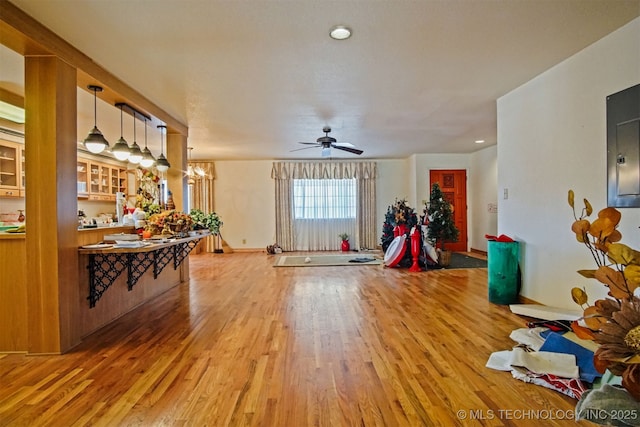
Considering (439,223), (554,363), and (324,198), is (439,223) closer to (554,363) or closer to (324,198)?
(324,198)

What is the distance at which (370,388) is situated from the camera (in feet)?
6.62

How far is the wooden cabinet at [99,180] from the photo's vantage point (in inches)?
255

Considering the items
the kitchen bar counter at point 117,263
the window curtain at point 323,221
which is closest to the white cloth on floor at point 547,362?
the kitchen bar counter at point 117,263

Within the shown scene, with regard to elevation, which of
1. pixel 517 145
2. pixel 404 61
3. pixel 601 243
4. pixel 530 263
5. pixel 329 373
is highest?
pixel 404 61

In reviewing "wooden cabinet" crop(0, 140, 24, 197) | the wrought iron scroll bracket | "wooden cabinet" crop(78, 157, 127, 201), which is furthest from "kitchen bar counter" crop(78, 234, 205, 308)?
"wooden cabinet" crop(78, 157, 127, 201)

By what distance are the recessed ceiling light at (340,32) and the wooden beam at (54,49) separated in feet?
6.71

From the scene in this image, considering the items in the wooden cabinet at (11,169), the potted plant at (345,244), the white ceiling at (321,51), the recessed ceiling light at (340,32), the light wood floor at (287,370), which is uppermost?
the white ceiling at (321,51)

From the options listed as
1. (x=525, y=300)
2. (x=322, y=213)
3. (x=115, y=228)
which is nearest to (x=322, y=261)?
(x=322, y=213)

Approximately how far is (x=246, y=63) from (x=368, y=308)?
272cm

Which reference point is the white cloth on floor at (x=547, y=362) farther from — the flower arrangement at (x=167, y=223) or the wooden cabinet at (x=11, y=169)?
the wooden cabinet at (x=11, y=169)

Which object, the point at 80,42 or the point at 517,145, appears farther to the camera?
the point at 517,145

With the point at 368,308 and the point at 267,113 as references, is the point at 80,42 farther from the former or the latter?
the point at 368,308

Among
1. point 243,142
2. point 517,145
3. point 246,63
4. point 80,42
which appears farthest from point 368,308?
point 243,142

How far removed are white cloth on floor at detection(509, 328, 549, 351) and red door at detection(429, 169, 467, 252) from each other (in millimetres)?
5642
